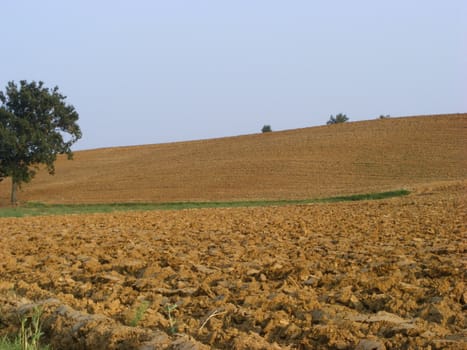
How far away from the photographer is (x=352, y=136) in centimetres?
5997

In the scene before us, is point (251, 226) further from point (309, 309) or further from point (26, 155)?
point (26, 155)

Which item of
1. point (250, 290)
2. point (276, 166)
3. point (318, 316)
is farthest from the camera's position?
point (276, 166)

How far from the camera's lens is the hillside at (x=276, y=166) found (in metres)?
42.4

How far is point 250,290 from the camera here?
7039mm

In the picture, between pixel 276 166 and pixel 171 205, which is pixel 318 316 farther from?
pixel 276 166

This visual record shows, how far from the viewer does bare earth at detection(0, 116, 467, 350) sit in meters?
5.32

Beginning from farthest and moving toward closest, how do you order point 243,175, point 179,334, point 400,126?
point 400,126 → point 243,175 → point 179,334

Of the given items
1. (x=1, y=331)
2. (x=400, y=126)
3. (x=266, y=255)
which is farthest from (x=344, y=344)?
(x=400, y=126)

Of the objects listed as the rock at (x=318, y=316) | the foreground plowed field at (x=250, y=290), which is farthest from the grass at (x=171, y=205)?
the rock at (x=318, y=316)

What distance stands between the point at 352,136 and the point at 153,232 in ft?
155

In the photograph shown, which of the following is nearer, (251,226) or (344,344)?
(344,344)

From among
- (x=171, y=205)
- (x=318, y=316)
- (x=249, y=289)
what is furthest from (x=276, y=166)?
(x=318, y=316)

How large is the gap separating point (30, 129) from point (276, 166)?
1866cm

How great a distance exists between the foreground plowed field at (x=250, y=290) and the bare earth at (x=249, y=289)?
2 cm
